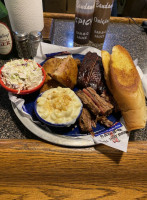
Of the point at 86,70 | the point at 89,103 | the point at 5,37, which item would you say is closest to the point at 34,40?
the point at 5,37

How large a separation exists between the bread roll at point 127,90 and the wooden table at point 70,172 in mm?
167

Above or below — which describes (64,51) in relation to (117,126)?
above

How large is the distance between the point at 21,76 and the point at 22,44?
46 cm

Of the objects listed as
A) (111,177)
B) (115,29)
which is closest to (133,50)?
(115,29)

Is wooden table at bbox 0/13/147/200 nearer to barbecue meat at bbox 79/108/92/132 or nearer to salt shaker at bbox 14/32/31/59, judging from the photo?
barbecue meat at bbox 79/108/92/132

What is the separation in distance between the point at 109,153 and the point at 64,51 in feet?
3.53

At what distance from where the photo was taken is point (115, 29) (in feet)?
7.14

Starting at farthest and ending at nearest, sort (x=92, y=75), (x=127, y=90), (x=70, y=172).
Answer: (x=92, y=75) → (x=127, y=90) → (x=70, y=172)

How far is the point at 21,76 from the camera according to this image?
1.19 m

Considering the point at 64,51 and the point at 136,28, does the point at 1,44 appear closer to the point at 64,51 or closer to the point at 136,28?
the point at 64,51

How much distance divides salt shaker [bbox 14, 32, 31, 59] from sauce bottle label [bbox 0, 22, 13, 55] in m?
0.07

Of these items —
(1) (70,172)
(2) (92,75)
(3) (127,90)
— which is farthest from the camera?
(2) (92,75)

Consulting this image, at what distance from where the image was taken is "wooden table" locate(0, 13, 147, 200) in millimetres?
979

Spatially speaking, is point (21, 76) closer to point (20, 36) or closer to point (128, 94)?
point (20, 36)
